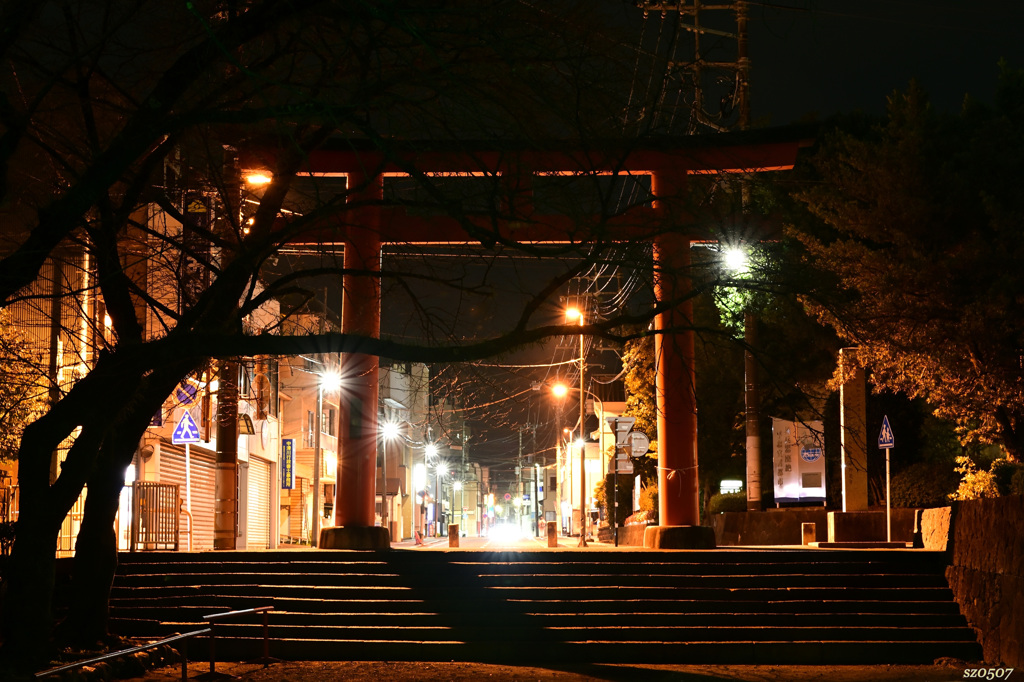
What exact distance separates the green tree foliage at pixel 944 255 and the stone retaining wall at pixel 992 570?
414cm

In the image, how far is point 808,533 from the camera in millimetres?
25469

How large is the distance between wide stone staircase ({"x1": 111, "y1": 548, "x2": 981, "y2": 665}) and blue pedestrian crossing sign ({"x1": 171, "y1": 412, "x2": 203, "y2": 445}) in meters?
2.59

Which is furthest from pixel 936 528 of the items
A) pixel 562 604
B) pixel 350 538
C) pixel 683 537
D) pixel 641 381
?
pixel 641 381

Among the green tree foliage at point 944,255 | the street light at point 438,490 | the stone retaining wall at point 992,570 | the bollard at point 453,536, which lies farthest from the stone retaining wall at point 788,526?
the street light at point 438,490

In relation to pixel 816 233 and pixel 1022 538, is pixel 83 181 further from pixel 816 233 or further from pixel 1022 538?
pixel 816 233

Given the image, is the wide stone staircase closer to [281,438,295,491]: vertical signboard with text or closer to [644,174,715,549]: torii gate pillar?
[644,174,715,549]: torii gate pillar

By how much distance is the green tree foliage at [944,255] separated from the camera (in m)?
19.2

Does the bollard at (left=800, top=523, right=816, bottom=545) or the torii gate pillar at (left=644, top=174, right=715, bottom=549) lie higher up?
the torii gate pillar at (left=644, top=174, right=715, bottom=549)

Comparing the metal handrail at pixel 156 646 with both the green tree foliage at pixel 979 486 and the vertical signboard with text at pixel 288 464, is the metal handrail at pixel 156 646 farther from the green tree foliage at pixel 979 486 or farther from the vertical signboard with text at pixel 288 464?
the vertical signboard with text at pixel 288 464

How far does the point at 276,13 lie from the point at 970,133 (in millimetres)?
18034

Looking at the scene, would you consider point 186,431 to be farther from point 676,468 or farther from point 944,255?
point 944,255

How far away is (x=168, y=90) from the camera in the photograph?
962 centimetres

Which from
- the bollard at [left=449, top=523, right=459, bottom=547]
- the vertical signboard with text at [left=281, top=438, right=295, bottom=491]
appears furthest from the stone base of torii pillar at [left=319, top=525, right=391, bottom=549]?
the bollard at [left=449, top=523, right=459, bottom=547]

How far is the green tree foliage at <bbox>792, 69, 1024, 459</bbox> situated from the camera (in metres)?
19.2
